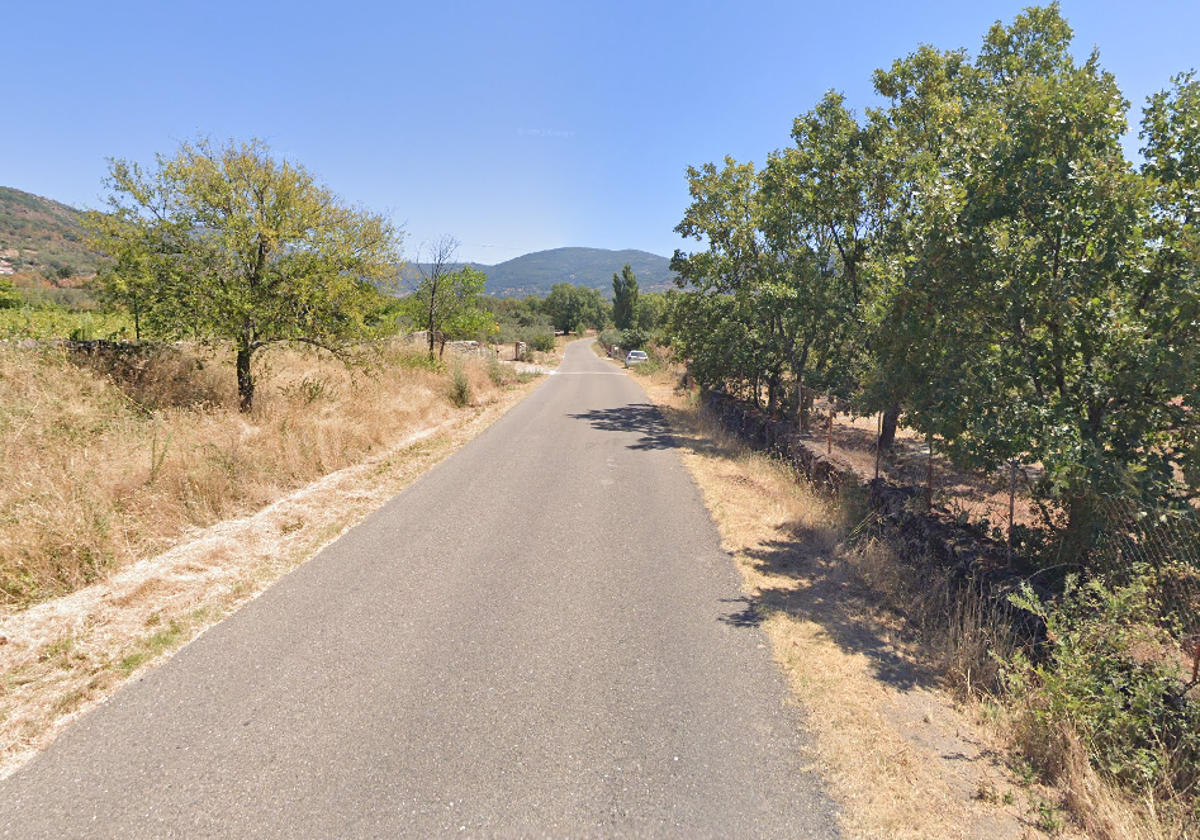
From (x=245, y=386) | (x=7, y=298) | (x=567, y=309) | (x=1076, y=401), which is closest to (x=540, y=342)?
(x=7, y=298)

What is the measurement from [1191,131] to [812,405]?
944cm

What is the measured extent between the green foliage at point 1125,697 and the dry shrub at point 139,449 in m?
7.79

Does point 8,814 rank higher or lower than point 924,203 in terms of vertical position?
lower

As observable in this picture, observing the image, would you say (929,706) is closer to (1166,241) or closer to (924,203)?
(1166,241)

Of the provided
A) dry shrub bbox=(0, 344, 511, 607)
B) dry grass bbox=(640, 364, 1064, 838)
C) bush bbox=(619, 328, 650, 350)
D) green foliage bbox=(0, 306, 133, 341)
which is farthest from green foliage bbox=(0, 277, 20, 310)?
bush bbox=(619, 328, 650, 350)

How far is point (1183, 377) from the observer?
379cm

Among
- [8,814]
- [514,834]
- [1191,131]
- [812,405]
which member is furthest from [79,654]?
[812,405]

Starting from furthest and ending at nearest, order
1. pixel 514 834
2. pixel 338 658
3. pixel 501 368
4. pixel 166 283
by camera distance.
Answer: pixel 501 368 → pixel 166 283 → pixel 338 658 → pixel 514 834

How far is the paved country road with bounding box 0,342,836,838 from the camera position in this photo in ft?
8.96

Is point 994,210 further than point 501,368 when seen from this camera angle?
No

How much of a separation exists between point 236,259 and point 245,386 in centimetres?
252

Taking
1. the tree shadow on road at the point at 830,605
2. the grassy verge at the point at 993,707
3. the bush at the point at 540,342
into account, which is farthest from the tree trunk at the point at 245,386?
the bush at the point at 540,342

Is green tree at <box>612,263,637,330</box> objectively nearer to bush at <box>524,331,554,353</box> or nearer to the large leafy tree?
bush at <box>524,331,554,353</box>

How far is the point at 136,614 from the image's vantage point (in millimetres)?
4543
